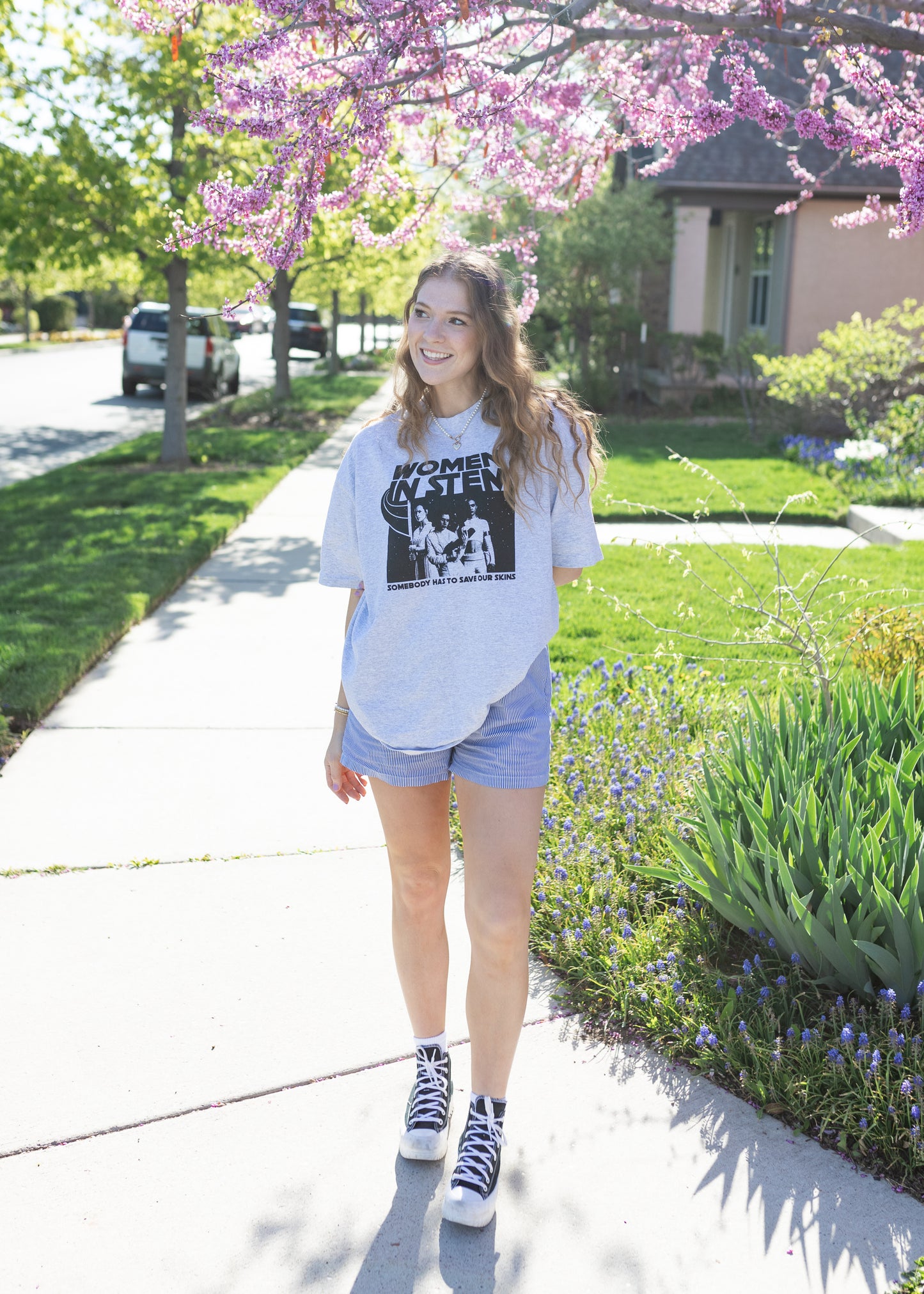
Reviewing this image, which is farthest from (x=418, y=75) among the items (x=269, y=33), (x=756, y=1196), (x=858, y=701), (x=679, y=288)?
(x=679, y=288)

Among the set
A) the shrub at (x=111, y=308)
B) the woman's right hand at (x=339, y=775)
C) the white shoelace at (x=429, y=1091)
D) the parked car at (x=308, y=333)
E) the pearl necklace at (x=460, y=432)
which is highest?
the shrub at (x=111, y=308)

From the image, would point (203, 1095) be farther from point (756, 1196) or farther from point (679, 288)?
point (679, 288)

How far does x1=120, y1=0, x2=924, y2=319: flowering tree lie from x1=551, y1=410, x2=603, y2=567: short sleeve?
4.39 ft

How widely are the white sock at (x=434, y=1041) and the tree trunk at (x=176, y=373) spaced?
10.7 metres

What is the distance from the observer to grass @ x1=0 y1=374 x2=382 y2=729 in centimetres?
604

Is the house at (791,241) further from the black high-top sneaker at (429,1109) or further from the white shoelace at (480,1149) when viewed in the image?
the white shoelace at (480,1149)

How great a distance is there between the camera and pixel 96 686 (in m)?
5.89

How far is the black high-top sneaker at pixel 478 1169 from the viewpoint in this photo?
2.41 m

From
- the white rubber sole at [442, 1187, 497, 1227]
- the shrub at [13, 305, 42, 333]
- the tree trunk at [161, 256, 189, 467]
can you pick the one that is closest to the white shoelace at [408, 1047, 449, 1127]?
the white rubber sole at [442, 1187, 497, 1227]

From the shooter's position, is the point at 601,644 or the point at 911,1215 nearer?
the point at 911,1215

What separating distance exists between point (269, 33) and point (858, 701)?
110 inches

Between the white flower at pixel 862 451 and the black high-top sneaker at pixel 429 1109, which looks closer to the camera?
the black high-top sneaker at pixel 429 1109

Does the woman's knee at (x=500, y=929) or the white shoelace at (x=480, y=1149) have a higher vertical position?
the woman's knee at (x=500, y=929)

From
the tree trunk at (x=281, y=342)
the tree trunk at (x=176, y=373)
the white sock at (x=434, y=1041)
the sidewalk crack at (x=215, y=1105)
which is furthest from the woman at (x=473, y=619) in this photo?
the tree trunk at (x=281, y=342)
